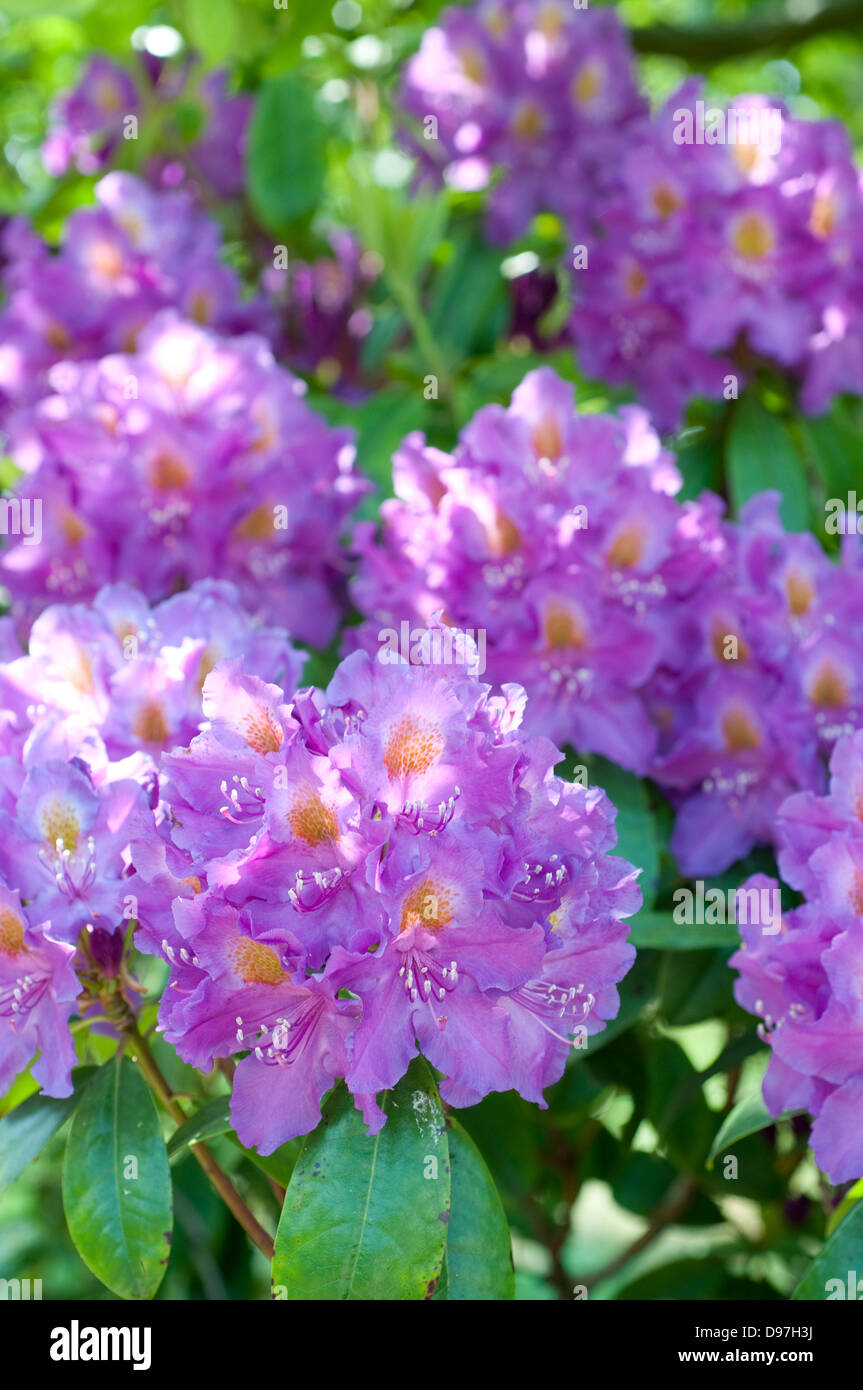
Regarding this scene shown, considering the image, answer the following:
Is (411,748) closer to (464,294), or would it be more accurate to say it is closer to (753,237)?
(753,237)

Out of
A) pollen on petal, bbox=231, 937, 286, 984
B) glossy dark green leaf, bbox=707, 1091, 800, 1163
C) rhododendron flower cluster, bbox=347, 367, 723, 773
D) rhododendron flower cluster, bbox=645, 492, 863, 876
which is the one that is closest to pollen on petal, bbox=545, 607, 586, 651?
rhododendron flower cluster, bbox=347, 367, 723, 773

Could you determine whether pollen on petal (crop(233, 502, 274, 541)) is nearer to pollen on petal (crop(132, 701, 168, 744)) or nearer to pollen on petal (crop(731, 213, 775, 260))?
pollen on petal (crop(132, 701, 168, 744))

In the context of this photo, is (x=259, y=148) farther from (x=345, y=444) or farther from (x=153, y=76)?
(x=345, y=444)

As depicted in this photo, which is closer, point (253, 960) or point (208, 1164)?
point (253, 960)

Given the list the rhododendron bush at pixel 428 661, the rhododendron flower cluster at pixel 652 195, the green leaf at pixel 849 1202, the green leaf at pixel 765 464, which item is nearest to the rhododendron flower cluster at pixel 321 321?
the rhododendron bush at pixel 428 661

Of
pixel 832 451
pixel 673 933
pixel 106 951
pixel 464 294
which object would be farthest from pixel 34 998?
pixel 464 294
